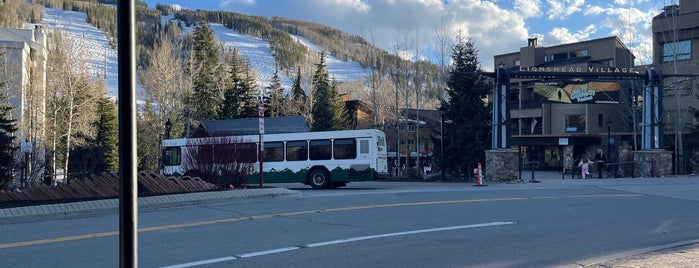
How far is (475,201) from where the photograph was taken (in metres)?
16.2

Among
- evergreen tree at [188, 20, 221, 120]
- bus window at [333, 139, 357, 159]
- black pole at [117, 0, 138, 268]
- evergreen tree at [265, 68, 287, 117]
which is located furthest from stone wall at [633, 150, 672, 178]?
evergreen tree at [265, 68, 287, 117]

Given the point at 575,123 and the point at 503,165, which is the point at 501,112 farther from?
the point at 575,123

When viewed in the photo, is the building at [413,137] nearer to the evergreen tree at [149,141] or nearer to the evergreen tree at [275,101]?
the evergreen tree at [275,101]

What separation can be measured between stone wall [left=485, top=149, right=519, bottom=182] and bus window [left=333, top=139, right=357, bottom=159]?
750 centimetres

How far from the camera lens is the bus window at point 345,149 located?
1009 inches

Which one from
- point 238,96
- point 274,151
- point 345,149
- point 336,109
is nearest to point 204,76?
point 238,96

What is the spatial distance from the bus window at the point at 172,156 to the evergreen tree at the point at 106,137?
59.4 ft

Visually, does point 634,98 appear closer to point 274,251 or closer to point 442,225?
point 442,225

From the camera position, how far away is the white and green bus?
83.7ft

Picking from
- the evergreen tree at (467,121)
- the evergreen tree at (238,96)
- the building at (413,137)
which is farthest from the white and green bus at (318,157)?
the evergreen tree at (238,96)

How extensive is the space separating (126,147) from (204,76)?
6132 cm

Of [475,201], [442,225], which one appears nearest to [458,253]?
[442,225]

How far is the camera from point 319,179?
86.1 feet

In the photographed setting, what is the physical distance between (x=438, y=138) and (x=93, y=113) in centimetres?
2444
